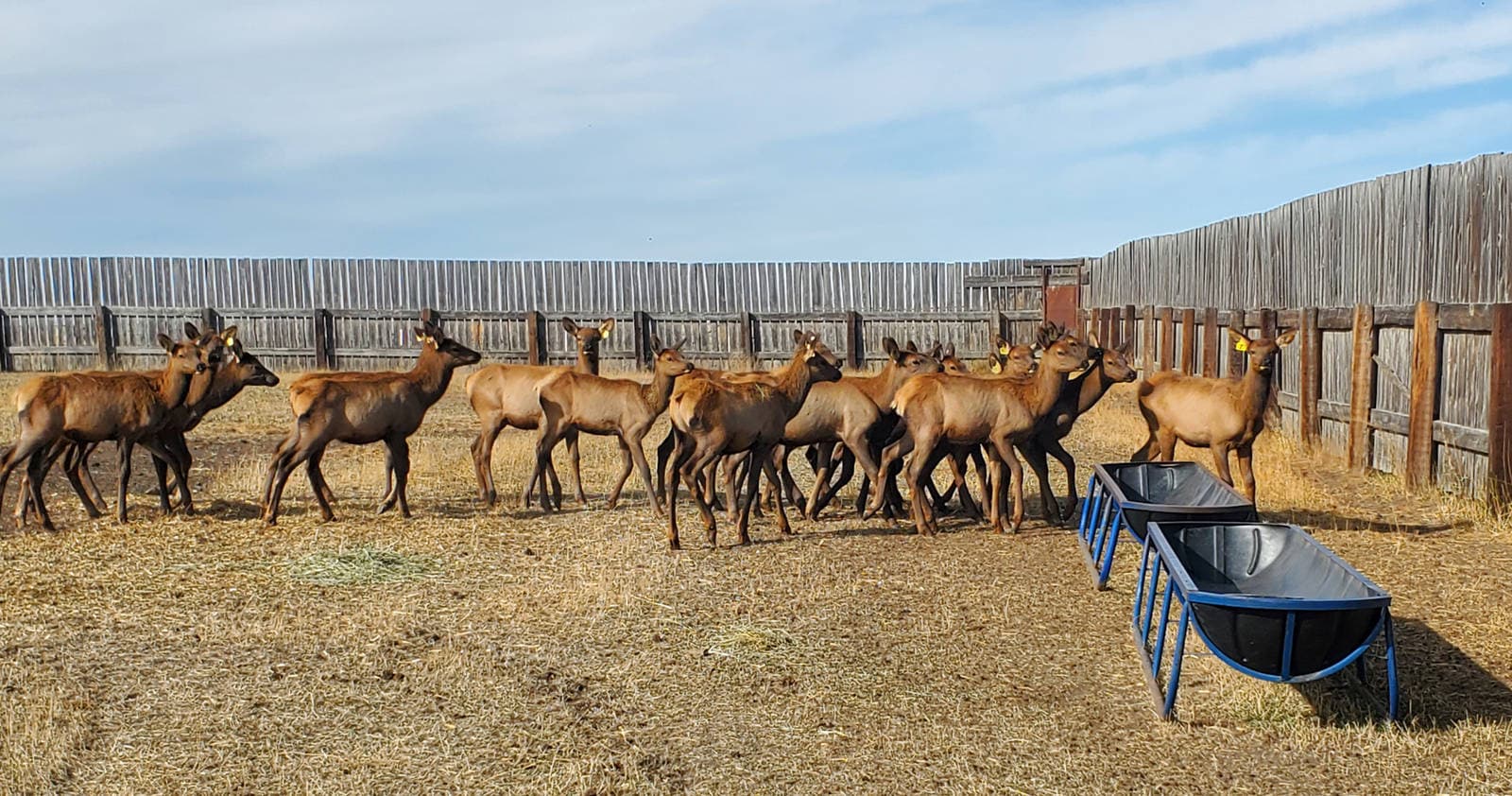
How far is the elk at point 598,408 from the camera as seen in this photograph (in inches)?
520

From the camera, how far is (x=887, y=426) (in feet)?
43.0

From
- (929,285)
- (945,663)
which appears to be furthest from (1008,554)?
(929,285)

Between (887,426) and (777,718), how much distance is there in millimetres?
6473

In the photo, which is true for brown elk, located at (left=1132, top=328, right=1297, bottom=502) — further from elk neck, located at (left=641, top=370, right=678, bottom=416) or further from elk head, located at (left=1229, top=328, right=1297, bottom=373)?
elk neck, located at (left=641, top=370, right=678, bottom=416)

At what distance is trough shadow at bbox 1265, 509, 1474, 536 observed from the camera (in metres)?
11.9

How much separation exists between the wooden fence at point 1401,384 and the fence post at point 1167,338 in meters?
2.42

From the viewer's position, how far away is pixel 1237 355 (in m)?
18.5

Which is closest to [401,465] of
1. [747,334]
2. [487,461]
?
[487,461]

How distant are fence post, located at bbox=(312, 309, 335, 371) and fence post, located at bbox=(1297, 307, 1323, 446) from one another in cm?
2365

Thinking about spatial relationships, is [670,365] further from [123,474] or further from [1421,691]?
[1421,691]

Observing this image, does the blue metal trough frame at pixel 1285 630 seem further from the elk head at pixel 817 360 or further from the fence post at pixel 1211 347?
the fence post at pixel 1211 347

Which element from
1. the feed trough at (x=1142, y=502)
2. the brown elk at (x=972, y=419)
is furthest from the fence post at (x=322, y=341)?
the feed trough at (x=1142, y=502)

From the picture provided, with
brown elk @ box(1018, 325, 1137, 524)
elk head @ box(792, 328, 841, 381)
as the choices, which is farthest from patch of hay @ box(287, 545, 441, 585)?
brown elk @ box(1018, 325, 1137, 524)

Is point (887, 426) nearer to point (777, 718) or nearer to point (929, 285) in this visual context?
point (777, 718)
